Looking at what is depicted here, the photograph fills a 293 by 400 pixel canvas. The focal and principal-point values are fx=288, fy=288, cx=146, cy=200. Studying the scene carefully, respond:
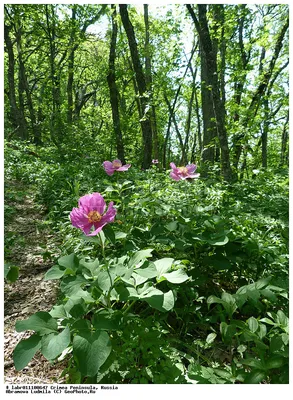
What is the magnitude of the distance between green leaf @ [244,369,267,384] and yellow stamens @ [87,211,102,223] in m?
1.02

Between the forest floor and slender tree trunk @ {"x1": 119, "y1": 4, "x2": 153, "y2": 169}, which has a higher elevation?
slender tree trunk @ {"x1": 119, "y1": 4, "x2": 153, "y2": 169}

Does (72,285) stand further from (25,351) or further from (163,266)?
(163,266)

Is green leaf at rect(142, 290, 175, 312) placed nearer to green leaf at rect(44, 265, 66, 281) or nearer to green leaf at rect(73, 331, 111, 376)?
green leaf at rect(73, 331, 111, 376)

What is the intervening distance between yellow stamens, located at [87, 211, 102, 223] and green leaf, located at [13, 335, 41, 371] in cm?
59

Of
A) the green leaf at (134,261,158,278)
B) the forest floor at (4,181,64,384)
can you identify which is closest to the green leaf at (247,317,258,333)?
the green leaf at (134,261,158,278)

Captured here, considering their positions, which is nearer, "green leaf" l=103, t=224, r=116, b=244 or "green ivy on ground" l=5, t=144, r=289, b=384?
"green ivy on ground" l=5, t=144, r=289, b=384

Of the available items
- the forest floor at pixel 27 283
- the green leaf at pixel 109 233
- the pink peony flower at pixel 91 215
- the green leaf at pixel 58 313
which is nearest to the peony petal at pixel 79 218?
the pink peony flower at pixel 91 215

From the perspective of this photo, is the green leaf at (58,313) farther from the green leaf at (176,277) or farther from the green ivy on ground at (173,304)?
the green leaf at (176,277)

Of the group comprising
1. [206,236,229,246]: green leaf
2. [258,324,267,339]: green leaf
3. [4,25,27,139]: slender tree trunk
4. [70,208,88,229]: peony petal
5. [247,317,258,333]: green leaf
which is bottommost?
[258,324,267,339]: green leaf

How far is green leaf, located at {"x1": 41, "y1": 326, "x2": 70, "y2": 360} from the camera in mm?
1202

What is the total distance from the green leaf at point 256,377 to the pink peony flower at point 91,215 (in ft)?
3.18

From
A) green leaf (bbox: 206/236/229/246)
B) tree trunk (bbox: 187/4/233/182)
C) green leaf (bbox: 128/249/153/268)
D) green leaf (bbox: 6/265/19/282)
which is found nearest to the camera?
green leaf (bbox: 128/249/153/268)

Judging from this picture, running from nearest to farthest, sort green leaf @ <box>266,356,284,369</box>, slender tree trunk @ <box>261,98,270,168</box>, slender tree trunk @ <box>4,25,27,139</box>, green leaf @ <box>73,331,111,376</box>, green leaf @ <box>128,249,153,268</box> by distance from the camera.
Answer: green leaf @ <box>73,331,111,376</box> → green leaf @ <box>266,356,284,369</box> → green leaf @ <box>128,249,153,268</box> → slender tree trunk @ <box>261,98,270,168</box> → slender tree trunk @ <box>4,25,27,139</box>

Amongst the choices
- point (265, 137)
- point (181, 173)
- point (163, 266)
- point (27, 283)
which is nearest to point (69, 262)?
point (163, 266)
